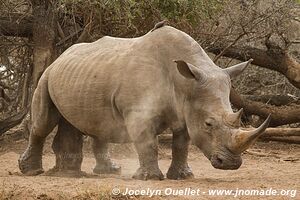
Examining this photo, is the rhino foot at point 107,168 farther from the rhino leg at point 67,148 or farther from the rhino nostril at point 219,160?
the rhino nostril at point 219,160

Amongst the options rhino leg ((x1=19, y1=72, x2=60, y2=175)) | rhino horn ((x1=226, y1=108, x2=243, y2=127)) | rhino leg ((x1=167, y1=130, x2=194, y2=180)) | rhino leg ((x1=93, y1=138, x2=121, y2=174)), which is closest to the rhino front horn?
rhino horn ((x1=226, y1=108, x2=243, y2=127))

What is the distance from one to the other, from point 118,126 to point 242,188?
1778 millimetres

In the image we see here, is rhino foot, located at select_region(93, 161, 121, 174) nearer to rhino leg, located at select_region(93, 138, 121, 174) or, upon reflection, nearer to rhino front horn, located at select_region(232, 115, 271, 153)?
rhino leg, located at select_region(93, 138, 121, 174)

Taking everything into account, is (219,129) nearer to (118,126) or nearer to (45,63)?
(118,126)

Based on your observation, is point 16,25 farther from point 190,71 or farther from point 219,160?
point 219,160

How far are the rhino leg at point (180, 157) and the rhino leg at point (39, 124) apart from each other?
171 centimetres

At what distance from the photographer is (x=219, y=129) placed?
648 centimetres

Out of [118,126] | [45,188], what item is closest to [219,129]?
[118,126]

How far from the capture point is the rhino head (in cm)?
635

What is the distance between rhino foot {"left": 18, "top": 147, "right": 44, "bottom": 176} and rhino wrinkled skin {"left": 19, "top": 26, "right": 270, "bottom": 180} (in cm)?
77

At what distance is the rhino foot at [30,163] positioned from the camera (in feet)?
27.3

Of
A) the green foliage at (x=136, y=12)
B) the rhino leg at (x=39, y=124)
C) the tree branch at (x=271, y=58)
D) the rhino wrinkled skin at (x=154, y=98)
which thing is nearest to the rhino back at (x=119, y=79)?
the rhino wrinkled skin at (x=154, y=98)

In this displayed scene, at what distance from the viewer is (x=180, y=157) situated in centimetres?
743

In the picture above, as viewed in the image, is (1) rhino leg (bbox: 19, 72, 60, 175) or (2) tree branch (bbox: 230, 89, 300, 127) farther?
(2) tree branch (bbox: 230, 89, 300, 127)
